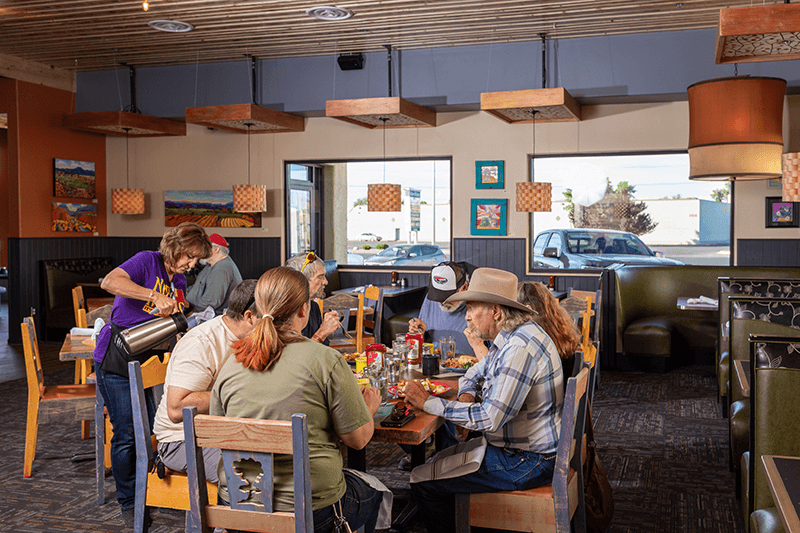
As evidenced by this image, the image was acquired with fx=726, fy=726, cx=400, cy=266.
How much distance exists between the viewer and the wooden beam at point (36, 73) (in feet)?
29.1

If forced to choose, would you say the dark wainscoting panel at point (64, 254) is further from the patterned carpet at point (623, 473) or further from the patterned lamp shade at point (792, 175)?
the patterned lamp shade at point (792, 175)

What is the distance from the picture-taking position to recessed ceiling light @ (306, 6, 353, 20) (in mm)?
6785

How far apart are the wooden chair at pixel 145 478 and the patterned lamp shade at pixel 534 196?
5.90 meters

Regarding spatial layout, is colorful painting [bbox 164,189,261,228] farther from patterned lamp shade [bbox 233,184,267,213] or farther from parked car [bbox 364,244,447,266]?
parked car [bbox 364,244,447,266]

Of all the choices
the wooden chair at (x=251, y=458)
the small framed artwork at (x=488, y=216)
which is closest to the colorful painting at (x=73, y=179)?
the small framed artwork at (x=488, y=216)

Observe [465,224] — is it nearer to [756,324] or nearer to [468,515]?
[756,324]

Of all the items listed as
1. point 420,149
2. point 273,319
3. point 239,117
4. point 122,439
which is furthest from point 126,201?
point 273,319

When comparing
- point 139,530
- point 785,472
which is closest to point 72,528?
point 139,530

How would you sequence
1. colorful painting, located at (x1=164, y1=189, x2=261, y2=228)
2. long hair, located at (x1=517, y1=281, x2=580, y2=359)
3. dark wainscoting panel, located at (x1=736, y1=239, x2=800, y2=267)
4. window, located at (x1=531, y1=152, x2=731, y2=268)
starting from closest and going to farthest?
long hair, located at (x1=517, y1=281, x2=580, y2=359)
dark wainscoting panel, located at (x1=736, y1=239, x2=800, y2=267)
window, located at (x1=531, y1=152, x2=731, y2=268)
colorful painting, located at (x1=164, y1=189, x2=261, y2=228)

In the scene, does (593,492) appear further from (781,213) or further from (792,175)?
(781,213)

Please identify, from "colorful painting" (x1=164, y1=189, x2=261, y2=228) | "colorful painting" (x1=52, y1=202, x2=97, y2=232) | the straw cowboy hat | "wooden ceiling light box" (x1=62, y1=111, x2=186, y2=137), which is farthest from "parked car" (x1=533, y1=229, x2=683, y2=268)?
"colorful painting" (x1=52, y1=202, x2=97, y2=232)

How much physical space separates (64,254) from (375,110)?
5.08 metres

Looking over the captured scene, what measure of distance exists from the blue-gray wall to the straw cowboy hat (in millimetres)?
5539

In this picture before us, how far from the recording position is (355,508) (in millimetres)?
2559
